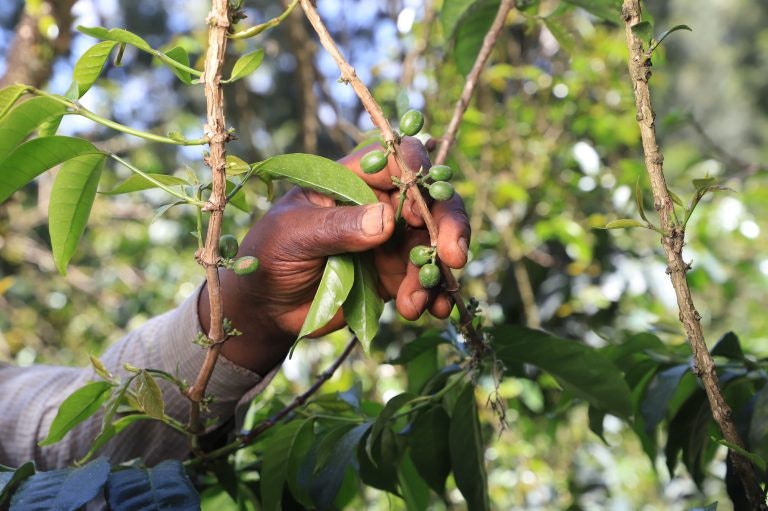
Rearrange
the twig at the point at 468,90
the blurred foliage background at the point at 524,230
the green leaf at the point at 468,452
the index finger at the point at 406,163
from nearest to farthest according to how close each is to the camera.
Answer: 1. the index finger at the point at 406,163
2. the green leaf at the point at 468,452
3. the twig at the point at 468,90
4. the blurred foliage background at the point at 524,230

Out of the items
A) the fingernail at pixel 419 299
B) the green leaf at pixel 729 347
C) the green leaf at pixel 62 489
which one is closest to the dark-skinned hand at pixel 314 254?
the fingernail at pixel 419 299

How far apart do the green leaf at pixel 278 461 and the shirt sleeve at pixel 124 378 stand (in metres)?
0.06

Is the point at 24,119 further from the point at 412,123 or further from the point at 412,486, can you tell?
the point at 412,486

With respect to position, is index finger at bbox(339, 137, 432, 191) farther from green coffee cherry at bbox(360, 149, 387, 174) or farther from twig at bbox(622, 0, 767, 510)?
twig at bbox(622, 0, 767, 510)

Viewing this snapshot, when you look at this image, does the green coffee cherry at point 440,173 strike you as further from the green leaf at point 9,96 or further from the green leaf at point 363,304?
the green leaf at point 9,96

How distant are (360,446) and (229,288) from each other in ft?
0.66

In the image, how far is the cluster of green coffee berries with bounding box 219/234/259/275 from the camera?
0.66 m

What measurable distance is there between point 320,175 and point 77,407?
295 mm

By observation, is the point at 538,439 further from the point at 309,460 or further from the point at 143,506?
the point at 143,506

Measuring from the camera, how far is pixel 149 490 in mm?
660

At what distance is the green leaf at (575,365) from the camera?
0.80 metres

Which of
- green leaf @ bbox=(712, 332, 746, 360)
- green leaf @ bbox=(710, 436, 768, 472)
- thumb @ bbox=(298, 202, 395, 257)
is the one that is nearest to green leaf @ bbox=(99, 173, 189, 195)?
thumb @ bbox=(298, 202, 395, 257)

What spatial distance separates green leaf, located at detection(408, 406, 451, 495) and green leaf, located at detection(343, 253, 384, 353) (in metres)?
0.21

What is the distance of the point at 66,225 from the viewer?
0.71 metres
